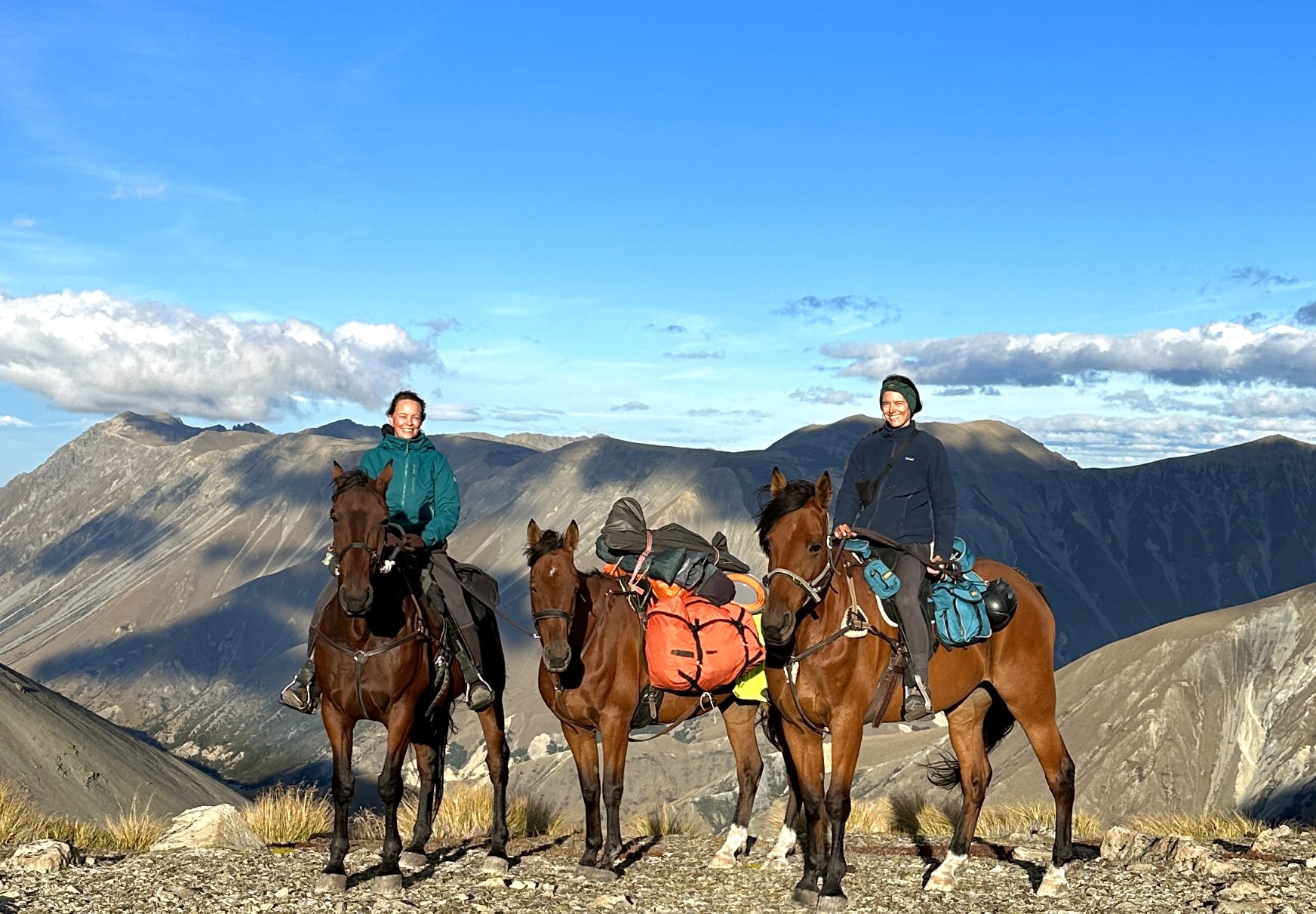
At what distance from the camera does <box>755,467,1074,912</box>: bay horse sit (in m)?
9.09

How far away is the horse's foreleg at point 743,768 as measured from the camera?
1154 cm

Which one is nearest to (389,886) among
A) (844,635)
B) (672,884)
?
(672,884)

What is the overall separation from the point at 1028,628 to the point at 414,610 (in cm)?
589

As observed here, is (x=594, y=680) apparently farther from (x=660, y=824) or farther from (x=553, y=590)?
(x=660, y=824)

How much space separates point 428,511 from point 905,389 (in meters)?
4.87

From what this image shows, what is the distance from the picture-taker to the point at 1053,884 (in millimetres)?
10070

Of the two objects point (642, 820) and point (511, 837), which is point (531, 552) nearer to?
point (511, 837)

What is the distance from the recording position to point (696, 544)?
483 inches

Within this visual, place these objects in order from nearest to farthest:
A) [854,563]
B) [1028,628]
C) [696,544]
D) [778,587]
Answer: [778,587], [854,563], [1028,628], [696,544]

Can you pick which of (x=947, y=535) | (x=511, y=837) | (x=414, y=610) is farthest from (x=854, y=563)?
(x=511, y=837)

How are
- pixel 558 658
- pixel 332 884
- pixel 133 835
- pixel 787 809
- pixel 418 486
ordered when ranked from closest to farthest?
pixel 332 884 → pixel 558 658 → pixel 418 486 → pixel 787 809 → pixel 133 835

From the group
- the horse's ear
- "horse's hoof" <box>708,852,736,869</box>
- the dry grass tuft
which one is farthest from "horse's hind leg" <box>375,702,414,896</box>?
the dry grass tuft

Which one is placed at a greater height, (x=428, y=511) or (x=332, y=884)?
(x=428, y=511)

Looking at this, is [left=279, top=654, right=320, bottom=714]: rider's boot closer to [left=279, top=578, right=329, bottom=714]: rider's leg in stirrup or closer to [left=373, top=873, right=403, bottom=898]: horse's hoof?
[left=279, top=578, right=329, bottom=714]: rider's leg in stirrup
